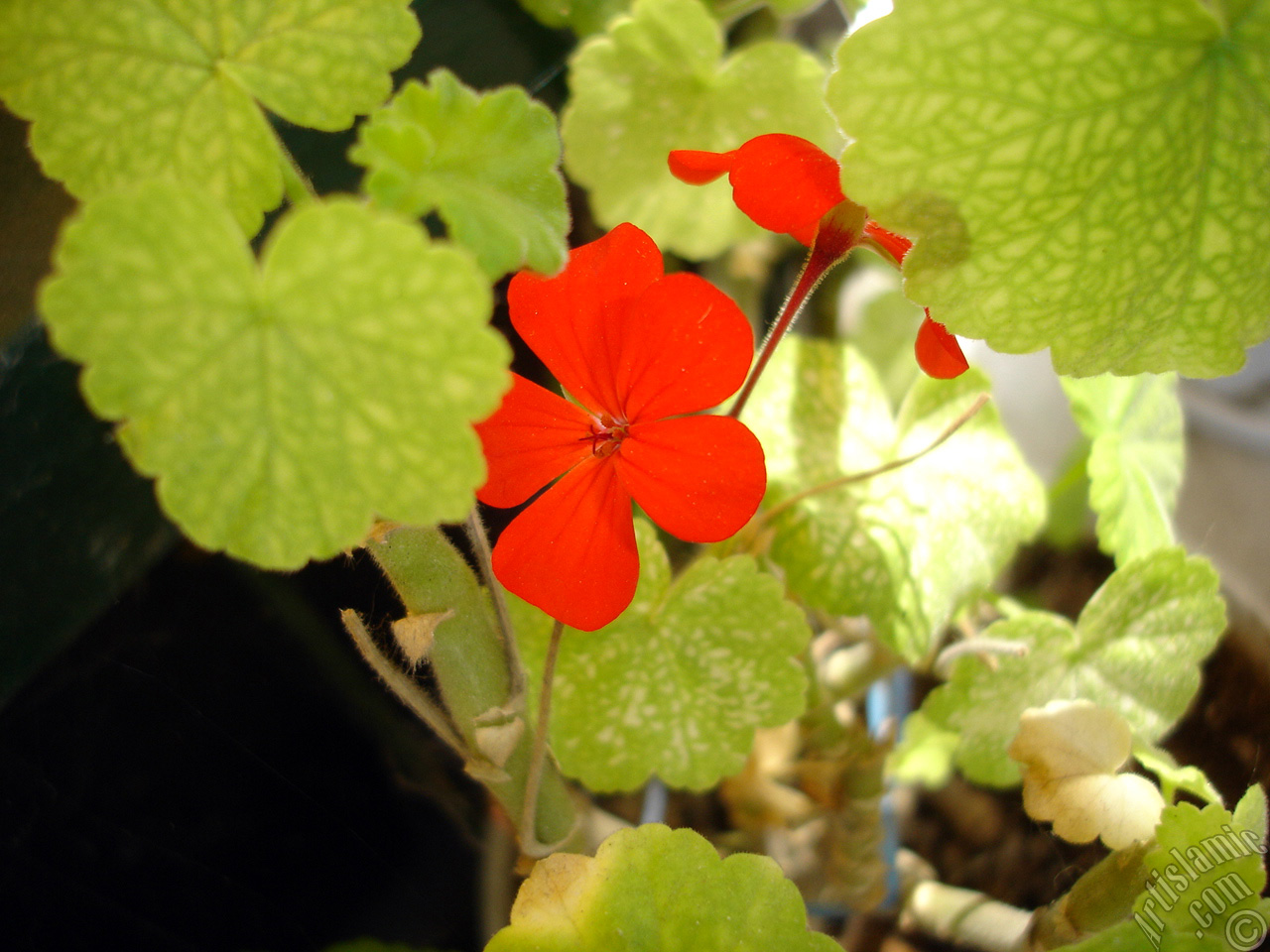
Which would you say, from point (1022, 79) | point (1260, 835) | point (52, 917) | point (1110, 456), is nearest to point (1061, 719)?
point (1260, 835)

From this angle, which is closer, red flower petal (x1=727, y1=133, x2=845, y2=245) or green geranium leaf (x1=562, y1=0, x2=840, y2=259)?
red flower petal (x1=727, y1=133, x2=845, y2=245)

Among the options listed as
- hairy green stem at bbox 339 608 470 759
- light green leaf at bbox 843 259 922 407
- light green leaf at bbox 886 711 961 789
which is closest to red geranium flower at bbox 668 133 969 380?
hairy green stem at bbox 339 608 470 759

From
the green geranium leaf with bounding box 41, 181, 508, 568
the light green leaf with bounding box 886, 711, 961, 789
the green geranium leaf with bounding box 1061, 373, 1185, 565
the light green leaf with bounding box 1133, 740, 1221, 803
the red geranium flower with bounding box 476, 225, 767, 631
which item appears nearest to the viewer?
the green geranium leaf with bounding box 41, 181, 508, 568

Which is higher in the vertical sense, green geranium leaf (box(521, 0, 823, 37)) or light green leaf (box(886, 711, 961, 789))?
green geranium leaf (box(521, 0, 823, 37))

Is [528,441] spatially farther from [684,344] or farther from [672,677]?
[672,677]

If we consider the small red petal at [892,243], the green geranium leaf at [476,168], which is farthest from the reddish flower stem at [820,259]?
the green geranium leaf at [476,168]

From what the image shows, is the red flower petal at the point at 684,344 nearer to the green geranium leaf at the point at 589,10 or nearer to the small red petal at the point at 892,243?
the small red petal at the point at 892,243

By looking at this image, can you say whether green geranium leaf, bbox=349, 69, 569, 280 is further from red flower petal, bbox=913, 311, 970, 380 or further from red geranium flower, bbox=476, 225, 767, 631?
red flower petal, bbox=913, 311, 970, 380
